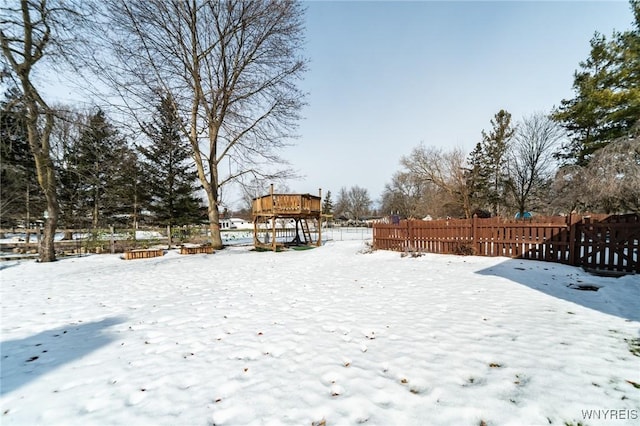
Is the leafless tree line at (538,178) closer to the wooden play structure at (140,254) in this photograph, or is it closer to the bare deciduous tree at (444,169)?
the bare deciduous tree at (444,169)

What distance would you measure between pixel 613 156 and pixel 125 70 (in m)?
21.6

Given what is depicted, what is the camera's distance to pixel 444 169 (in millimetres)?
29219

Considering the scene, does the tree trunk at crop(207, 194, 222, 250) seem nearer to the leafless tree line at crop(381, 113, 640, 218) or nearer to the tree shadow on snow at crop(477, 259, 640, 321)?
Answer: the tree shadow on snow at crop(477, 259, 640, 321)

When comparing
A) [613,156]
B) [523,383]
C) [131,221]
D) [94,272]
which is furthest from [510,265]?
[131,221]

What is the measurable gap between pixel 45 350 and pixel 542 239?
11.0 meters

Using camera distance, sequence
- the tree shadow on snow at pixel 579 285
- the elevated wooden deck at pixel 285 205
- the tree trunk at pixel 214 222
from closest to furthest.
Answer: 1. the tree shadow on snow at pixel 579 285
2. the elevated wooden deck at pixel 285 205
3. the tree trunk at pixel 214 222

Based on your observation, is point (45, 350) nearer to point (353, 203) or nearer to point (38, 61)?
point (38, 61)

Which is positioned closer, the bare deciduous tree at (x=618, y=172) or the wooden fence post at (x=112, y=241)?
the bare deciduous tree at (x=618, y=172)

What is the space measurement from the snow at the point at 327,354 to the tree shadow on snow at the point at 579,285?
6 centimetres

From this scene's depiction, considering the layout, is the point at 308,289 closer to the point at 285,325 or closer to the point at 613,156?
the point at 285,325

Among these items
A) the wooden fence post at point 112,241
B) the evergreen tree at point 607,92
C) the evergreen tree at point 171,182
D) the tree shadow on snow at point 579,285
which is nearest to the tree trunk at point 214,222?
the wooden fence post at point 112,241

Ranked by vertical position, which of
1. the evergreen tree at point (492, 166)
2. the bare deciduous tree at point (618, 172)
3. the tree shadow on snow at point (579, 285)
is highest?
the evergreen tree at point (492, 166)

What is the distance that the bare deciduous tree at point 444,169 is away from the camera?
28453 millimetres

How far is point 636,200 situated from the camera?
11609 millimetres
